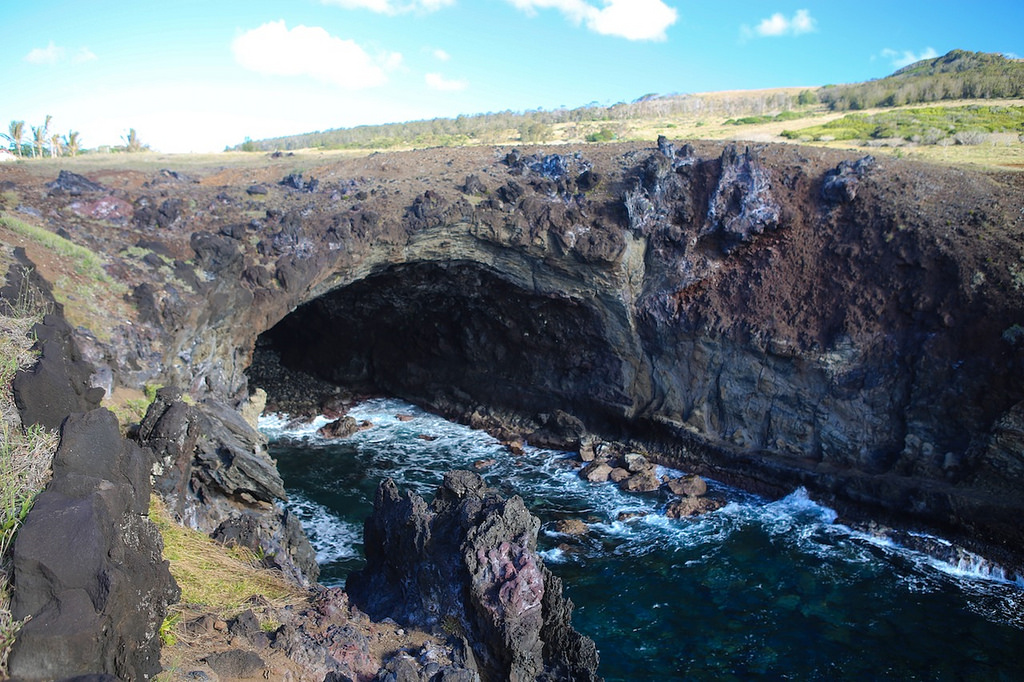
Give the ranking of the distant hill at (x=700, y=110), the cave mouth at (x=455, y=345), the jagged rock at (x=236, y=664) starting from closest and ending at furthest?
1. the jagged rock at (x=236, y=664)
2. the cave mouth at (x=455, y=345)
3. the distant hill at (x=700, y=110)

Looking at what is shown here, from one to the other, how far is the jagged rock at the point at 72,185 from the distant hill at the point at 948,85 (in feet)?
147

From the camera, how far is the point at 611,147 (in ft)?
98.6

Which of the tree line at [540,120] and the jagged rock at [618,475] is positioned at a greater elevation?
the tree line at [540,120]

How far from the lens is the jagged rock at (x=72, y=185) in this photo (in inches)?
884

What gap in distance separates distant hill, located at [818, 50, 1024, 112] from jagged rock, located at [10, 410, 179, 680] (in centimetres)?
4654

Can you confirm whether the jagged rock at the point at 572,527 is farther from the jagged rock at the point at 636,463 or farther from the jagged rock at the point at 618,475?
the jagged rock at the point at 636,463

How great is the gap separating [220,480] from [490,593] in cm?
658

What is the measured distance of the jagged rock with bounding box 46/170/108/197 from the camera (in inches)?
884

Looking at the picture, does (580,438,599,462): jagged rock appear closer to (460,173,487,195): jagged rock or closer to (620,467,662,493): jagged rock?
(620,467,662,493): jagged rock

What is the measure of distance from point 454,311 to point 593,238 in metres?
7.72

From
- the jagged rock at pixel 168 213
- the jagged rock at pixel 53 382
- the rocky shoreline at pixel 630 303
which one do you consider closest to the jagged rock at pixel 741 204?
the rocky shoreline at pixel 630 303

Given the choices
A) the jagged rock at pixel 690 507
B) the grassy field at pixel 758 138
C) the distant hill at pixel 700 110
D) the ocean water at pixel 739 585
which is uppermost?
the distant hill at pixel 700 110

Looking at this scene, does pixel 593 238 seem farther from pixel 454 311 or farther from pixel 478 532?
pixel 478 532

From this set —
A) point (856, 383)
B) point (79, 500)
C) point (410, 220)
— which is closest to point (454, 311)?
point (410, 220)
